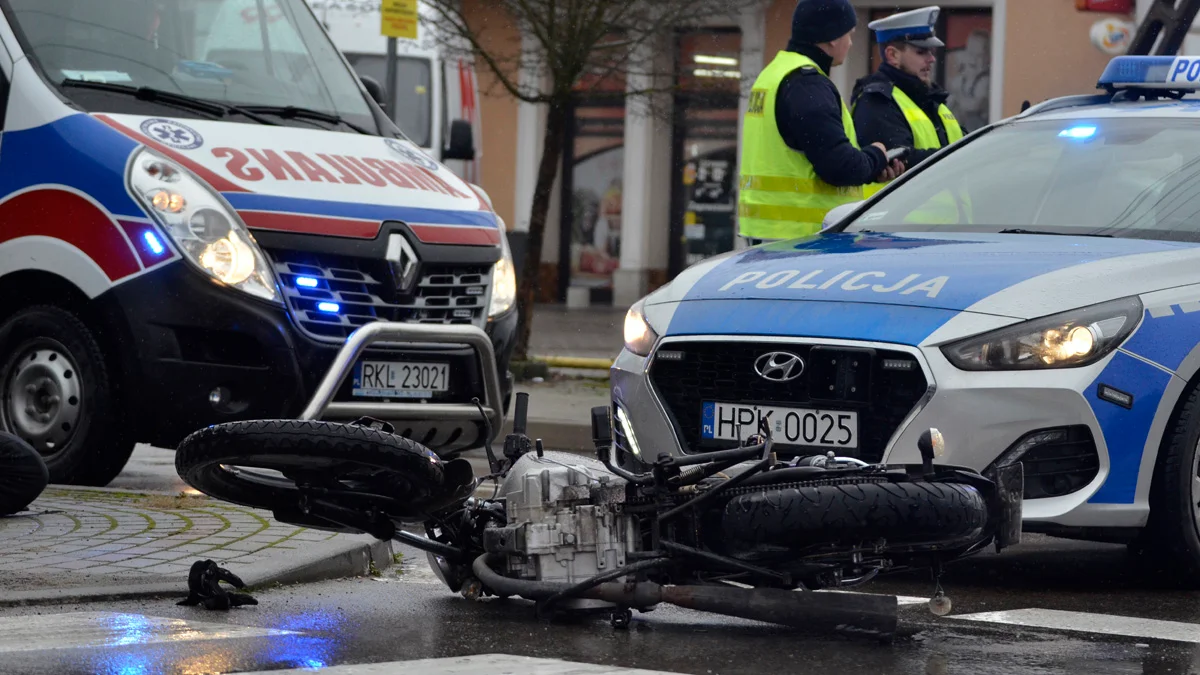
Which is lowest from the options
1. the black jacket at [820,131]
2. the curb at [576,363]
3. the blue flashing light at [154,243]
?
the curb at [576,363]

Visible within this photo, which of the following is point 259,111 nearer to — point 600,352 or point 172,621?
point 172,621

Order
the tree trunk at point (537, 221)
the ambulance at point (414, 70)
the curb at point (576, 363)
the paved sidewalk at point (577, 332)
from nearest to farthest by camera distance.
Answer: the tree trunk at point (537, 221) < the curb at point (576, 363) < the paved sidewalk at point (577, 332) < the ambulance at point (414, 70)

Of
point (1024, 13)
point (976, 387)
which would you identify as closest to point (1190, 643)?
point (976, 387)

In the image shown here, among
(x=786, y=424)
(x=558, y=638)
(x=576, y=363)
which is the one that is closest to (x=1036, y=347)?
(x=786, y=424)

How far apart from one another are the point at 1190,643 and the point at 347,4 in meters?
15.1

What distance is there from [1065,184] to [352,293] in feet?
8.63

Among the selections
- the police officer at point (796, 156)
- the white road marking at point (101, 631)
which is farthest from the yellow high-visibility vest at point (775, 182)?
the white road marking at point (101, 631)

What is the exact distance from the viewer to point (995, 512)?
476 cm

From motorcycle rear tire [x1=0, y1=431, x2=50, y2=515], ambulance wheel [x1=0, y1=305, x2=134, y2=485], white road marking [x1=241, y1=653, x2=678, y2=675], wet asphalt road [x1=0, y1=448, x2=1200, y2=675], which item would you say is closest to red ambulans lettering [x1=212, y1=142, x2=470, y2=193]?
ambulance wheel [x1=0, y1=305, x2=134, y2=485]

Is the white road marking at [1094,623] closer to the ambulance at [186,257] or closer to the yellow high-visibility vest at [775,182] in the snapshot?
the ambulance at [186,257]

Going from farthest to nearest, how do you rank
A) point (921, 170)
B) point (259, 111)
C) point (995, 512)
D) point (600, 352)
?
point (600, 352) < point (259, 111) < point (921, 170) < point (995, 512)

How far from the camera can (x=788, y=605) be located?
4.77 m

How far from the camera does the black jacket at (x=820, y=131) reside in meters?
8.18

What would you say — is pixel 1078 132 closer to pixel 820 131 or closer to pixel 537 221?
pixel 820 131
